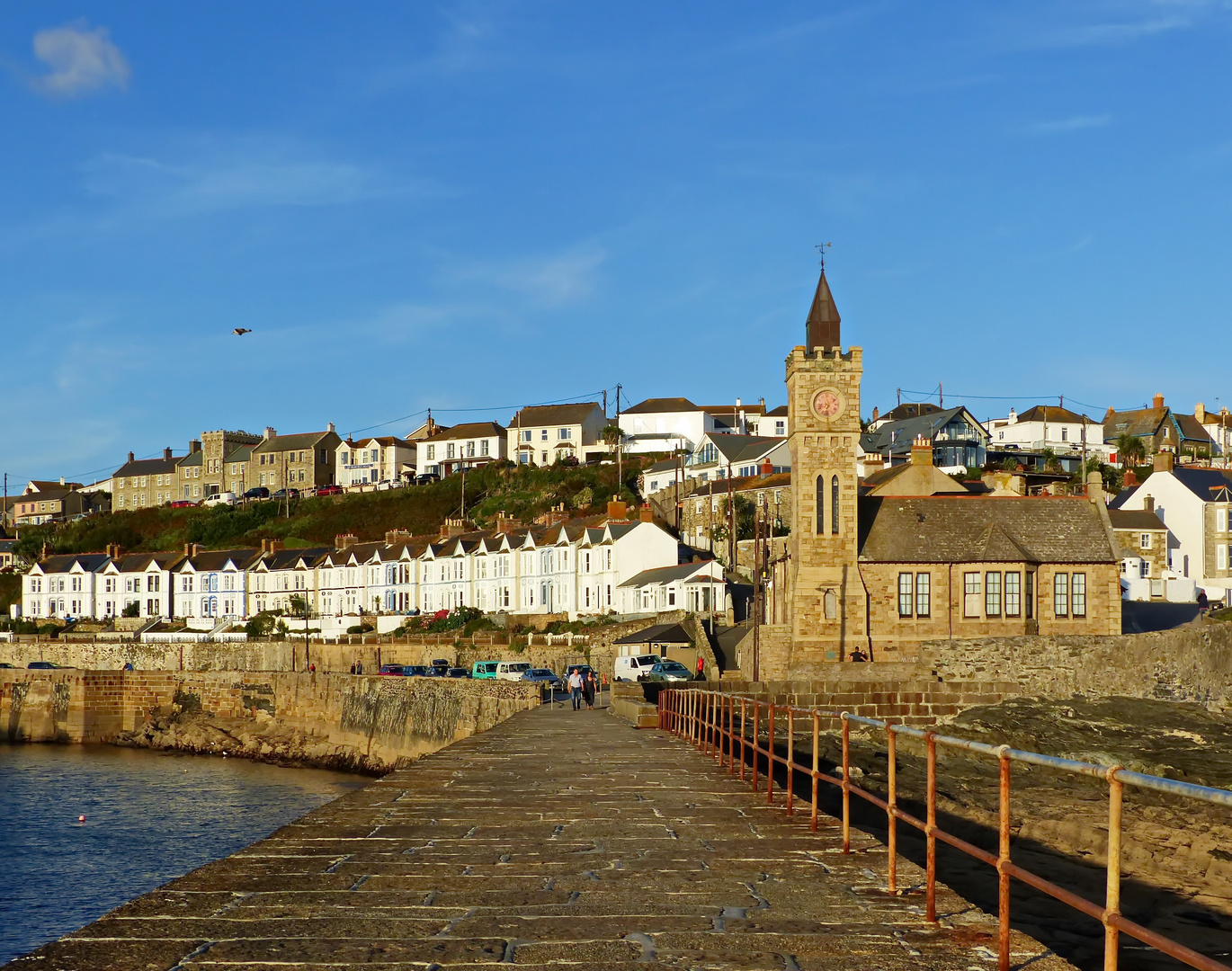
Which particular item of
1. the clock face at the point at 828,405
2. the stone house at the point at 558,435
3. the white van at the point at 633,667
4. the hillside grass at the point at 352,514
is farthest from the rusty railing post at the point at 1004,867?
the stone house at the point at 558,435

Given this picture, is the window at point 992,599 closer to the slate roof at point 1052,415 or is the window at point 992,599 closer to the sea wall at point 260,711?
the sea wall at point 260,711

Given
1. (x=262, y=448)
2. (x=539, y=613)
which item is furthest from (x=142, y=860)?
(x=262, y=448)

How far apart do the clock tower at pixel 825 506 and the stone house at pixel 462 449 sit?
3337 inches

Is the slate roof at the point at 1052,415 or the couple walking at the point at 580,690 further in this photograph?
the slate roof at the point at 1052,415

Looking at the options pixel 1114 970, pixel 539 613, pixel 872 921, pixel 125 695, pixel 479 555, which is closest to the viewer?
pixel 1114 970

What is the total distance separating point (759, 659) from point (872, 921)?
43626mm

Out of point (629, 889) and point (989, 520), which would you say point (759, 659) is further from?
point (629, 889)

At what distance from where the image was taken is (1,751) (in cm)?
6362

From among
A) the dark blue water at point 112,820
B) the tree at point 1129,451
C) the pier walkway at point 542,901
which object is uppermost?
the tree at point 1129,451

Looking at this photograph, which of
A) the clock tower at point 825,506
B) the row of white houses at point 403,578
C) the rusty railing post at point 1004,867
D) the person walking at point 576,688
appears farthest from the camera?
the row of white houses at point 403,578

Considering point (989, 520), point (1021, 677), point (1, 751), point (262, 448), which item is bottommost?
point (1, 751)

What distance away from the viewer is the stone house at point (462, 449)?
134500mm

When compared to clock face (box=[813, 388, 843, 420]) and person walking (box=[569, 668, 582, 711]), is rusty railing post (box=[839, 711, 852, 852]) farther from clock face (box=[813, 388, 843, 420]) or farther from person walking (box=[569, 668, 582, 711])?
clock face (box=[813, 388, 843, 420])

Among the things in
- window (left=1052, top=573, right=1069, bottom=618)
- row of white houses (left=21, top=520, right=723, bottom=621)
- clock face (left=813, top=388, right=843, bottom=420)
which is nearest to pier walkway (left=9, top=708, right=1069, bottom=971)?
clock face (left=813, top=388, right=843, bottom=420)
